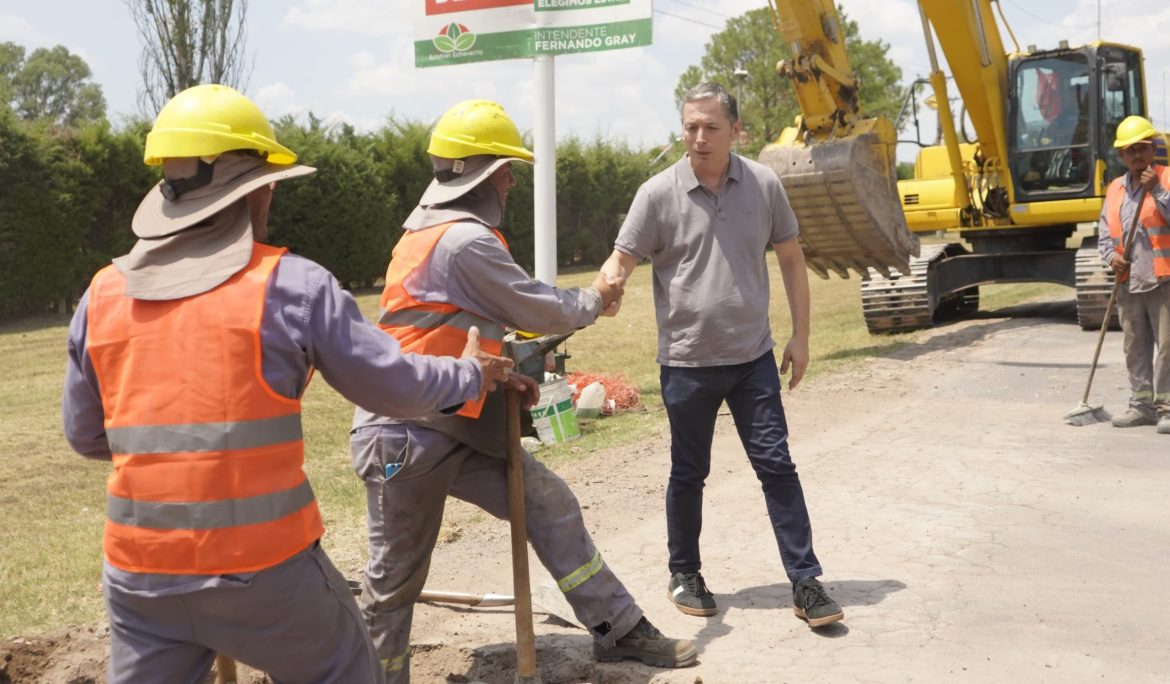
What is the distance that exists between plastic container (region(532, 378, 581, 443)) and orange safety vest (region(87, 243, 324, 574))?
6.71 metres

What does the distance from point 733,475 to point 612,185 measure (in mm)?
27659

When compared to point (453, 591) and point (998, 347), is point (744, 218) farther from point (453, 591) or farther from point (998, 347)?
point (998, 347)

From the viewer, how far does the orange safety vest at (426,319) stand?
13.4 ft

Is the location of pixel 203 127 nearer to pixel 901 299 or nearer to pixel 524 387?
pixel 524 387

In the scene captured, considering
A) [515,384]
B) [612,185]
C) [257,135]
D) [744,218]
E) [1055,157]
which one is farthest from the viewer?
[612,185]

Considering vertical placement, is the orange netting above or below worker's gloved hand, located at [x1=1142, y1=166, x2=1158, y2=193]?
below

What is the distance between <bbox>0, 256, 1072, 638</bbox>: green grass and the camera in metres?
6.11

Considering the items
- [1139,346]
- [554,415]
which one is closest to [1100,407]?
[1139,346]

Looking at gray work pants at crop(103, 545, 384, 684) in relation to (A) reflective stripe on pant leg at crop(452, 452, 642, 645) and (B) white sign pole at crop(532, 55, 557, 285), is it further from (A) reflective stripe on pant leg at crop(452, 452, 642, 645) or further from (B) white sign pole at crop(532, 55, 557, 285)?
(B) white sign pole at crop(532, 55, 557, 285)

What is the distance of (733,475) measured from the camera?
8.01 m

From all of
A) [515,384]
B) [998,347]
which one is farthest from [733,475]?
[998,347]

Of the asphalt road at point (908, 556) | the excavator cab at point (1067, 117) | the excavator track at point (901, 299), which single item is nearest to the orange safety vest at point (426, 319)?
the asphalt road at point (908, 556)

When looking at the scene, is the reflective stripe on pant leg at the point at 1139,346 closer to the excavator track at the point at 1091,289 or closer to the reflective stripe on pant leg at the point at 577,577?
the excavator track at the point at 1091,289

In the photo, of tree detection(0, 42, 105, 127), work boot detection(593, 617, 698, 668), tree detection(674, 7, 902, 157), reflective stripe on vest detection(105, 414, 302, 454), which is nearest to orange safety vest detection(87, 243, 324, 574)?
reflective stripe on vest detection(105, 414, 302, 454)
